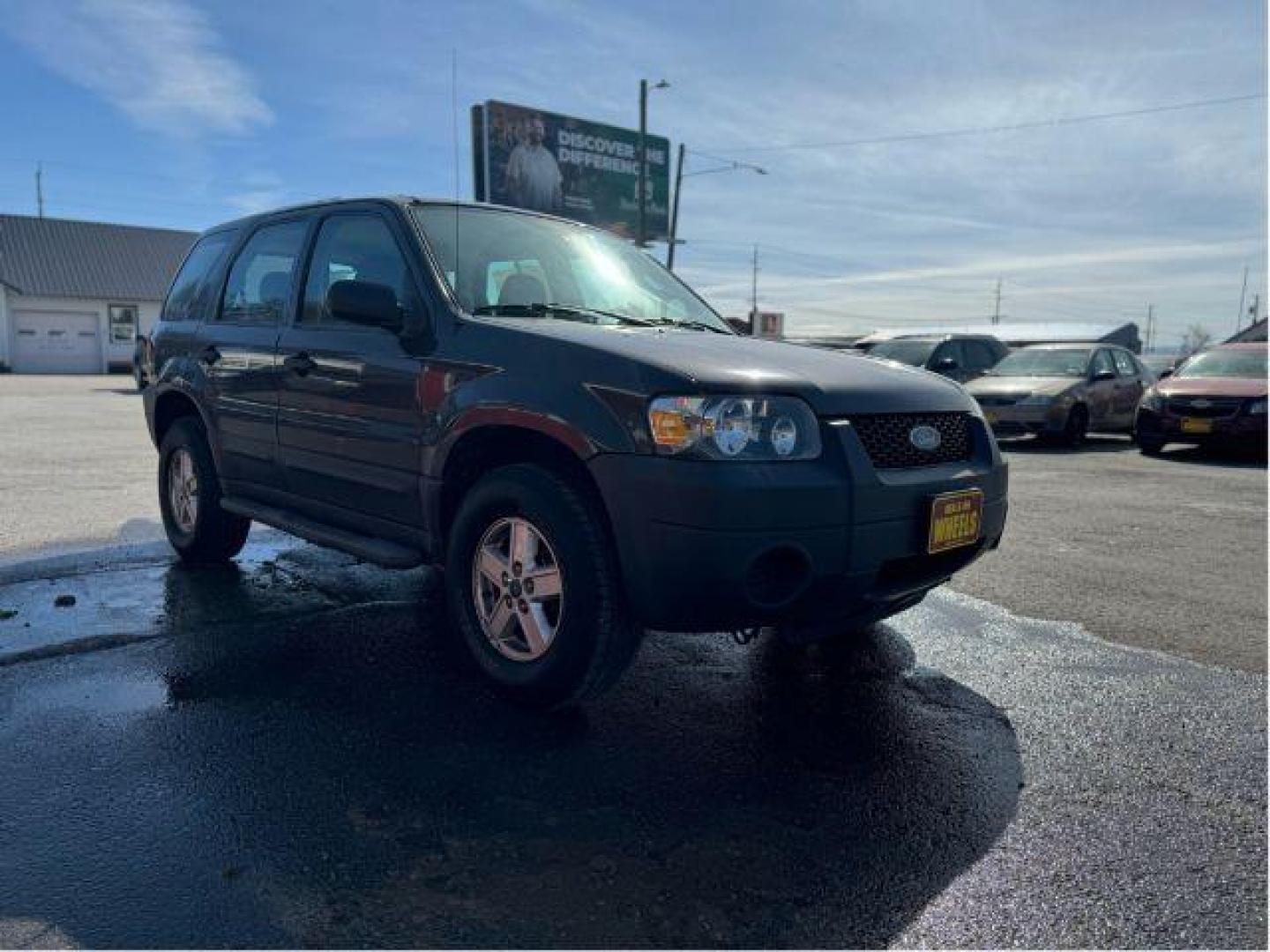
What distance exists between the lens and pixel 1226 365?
12570mm

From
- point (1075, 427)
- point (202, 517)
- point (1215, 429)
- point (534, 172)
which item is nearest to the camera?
point (202, 517)

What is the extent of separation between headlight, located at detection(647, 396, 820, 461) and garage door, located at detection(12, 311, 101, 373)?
43.5 metres

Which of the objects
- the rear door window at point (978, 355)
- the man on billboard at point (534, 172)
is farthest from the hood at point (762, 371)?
the man on billboard at point (534, 172)

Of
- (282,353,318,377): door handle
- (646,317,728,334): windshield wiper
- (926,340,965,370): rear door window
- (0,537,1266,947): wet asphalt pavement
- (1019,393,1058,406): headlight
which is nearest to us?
(0,537,1266,947): wet asphalt pavement

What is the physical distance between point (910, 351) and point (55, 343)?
1488 inches

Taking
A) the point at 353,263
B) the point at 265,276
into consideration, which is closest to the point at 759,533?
the point at 353,263

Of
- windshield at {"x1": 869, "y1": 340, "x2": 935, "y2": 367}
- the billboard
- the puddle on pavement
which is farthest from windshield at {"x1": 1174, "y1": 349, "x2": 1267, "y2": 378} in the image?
the billboard

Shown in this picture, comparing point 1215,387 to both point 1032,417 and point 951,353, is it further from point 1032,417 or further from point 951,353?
point 951,353

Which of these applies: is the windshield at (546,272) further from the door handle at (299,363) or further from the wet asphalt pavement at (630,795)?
the wet asphalt pavement at (630,795)

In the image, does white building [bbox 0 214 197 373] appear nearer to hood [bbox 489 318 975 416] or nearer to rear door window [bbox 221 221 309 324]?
rear door window [bbox 221 221 309 324]

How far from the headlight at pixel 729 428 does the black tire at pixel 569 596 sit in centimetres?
41

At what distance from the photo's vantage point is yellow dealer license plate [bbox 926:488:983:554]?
3.03m

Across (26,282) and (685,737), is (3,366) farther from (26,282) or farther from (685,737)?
(685,737)

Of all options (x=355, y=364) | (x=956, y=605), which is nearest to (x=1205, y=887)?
(x=956, y=605)
